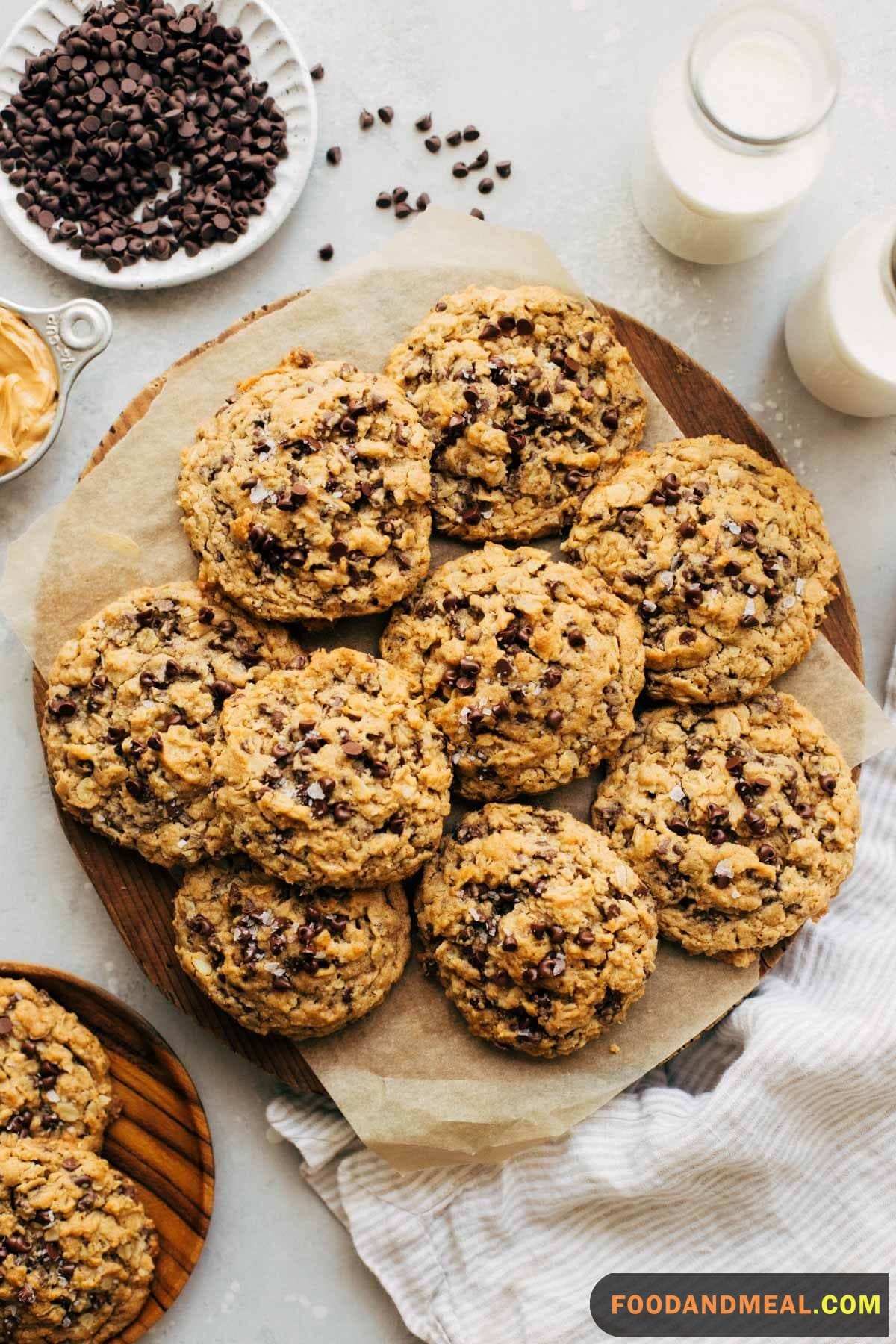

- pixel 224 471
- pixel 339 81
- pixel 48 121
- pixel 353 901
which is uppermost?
pixel 48 121

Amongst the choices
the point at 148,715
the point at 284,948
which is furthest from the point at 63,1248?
the point at 148,715

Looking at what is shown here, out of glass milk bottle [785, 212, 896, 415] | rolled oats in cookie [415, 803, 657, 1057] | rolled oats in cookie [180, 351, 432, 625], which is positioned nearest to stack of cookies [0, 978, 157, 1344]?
rolled oats in cookie [415, 803, 657, 1057]

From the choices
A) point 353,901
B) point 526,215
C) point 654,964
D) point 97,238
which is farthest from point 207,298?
point 654,964

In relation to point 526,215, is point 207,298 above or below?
above

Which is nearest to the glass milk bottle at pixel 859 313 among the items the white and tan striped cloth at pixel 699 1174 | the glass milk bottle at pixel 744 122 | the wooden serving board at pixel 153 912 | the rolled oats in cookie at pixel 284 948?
the glass milk bottle at pixel 744 122

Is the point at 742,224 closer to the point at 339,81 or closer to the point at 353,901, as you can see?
the point at 339,81

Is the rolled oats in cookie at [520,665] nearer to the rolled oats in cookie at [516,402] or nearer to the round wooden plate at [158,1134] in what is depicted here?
the rolled oats in cookie at [516,402]
